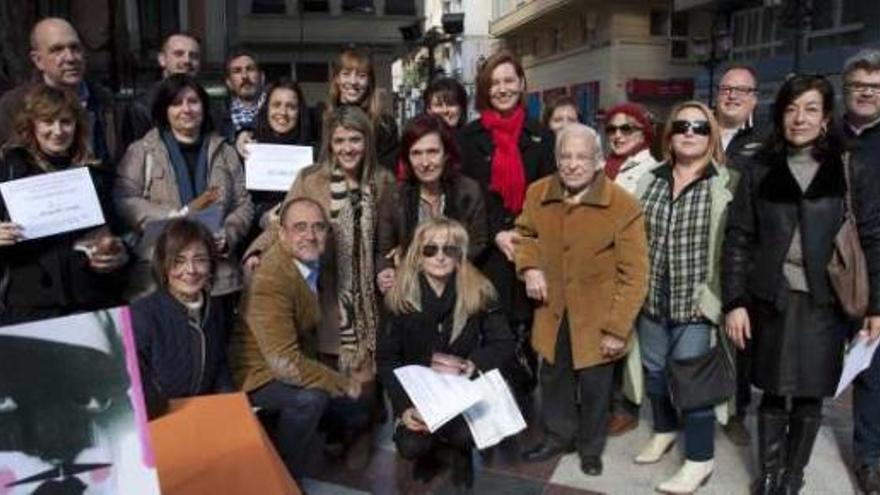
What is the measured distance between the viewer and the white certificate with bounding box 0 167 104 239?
3.45 metres

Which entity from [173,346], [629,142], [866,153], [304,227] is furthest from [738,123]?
[173,346]

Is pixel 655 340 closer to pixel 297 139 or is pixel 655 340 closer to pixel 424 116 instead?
pixel 424 116

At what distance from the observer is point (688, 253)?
12.2ft

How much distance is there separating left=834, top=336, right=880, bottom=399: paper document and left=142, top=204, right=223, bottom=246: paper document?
2.86 metres

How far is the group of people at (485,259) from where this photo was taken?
10.9 ft

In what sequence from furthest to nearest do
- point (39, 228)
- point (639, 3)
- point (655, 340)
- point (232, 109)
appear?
point (639, 3), point (232, 109), point (655, 340), point (39, 228)

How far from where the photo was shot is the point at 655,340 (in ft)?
12.8

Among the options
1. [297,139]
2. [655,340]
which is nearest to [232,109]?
[297,139]

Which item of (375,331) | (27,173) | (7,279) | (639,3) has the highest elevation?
(639,3)

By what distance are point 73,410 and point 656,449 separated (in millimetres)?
3093

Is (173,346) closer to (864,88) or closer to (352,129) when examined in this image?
(352,129)

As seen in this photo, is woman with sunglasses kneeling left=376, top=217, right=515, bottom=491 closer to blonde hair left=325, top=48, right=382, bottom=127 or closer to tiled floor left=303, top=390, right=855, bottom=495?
tiled floor left=303, top=390, right=855, bottom=495

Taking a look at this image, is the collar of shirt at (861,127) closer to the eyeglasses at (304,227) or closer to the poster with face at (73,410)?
the eyeglasses at (304,227)

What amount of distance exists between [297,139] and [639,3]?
30598 millimetres
